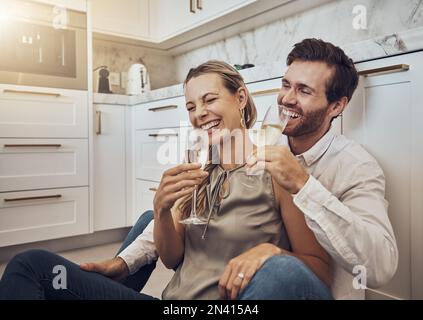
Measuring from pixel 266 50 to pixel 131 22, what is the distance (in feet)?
2.24

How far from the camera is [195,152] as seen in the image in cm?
49

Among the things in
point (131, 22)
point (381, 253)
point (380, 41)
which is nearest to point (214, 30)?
point (131, 22)

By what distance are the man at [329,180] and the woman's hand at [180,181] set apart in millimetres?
78

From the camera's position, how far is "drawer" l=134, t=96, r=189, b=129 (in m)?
1.12

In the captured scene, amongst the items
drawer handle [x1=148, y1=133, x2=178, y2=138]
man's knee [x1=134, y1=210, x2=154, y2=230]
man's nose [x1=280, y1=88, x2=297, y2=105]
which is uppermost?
man's nose [x1=280, y1=88, x2=297, y2=105]

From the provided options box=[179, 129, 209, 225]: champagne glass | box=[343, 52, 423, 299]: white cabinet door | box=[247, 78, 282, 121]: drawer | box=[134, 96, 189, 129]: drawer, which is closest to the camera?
box=[179, 129, 209, 225]: champagne glass

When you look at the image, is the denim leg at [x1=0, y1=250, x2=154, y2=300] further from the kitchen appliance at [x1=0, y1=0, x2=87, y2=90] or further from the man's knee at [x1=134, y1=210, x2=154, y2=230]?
the kitchen appliance at [x1=0, y1=0, x2=87, y2=90]

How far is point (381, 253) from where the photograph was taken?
432mm

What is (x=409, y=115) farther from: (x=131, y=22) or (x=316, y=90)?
(x=131, y=22)

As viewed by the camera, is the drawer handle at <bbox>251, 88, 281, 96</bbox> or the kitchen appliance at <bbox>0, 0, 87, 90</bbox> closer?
the drawer handle at <bbox>251, 88, 281, 96</bbox>

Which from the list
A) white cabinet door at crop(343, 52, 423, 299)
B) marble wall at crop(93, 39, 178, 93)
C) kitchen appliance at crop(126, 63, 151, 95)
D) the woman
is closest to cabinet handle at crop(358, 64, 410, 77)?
white cabinet door at crop(343, 52, 423, 299)

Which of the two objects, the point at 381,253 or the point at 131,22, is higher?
the point at 131,22

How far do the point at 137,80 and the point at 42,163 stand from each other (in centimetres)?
55

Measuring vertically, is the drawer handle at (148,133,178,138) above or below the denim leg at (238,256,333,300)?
above
